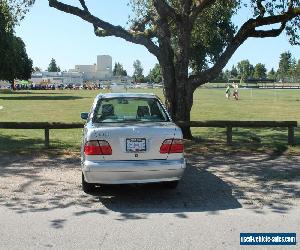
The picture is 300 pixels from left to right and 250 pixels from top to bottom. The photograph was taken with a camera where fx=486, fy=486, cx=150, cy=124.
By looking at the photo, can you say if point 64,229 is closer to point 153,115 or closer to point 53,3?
point 153,115

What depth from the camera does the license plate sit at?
7.27m

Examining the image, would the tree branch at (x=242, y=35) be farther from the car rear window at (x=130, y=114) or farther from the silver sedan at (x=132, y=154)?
the silver sedan at (x=132, y=154)

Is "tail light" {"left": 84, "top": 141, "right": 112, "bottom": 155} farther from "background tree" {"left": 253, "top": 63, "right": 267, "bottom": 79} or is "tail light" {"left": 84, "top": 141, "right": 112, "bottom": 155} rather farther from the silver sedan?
"background tree" {"left": 253, "top": 63, "right": 267, "bottom": 79}

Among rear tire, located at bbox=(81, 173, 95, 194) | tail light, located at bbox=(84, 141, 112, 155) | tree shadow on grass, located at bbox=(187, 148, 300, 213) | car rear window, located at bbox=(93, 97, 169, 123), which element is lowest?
tree shadow on grass, located at bbox=(187, 148, 300, 213)

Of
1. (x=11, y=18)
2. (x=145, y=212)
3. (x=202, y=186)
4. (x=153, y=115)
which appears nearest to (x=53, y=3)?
(x=11, y=18)

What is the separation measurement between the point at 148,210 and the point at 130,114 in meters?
2.29

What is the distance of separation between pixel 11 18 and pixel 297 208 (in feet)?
42.9

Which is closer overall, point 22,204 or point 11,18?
point 22,204

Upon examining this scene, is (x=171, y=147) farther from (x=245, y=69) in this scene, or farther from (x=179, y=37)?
(x=245, y=69)

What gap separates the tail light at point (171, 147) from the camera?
7.36m

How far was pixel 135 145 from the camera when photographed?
7.29 metres

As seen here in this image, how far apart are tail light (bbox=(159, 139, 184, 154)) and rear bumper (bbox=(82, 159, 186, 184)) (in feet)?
0.67

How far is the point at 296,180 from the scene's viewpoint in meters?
9.00

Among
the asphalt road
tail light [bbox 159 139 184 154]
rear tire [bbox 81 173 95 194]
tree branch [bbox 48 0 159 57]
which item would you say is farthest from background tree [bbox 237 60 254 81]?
tail light [bbox 159 139 184 154]
